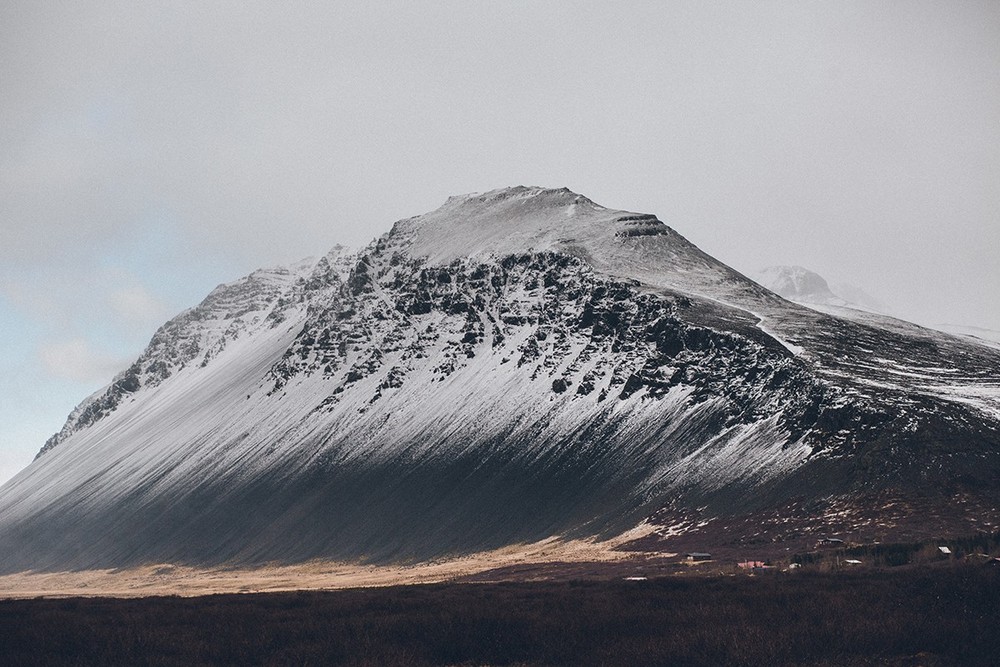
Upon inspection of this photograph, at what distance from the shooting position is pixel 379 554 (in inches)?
5167

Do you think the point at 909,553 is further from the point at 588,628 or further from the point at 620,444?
the point at 620,444

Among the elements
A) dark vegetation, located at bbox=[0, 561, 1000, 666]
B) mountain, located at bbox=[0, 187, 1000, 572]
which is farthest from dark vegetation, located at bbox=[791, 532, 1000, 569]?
mountain, located at bbox=[0, 187, 1000, 572]

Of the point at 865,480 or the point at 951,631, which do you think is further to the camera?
the point at 865,480

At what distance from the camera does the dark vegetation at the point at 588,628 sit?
2834 centimetres

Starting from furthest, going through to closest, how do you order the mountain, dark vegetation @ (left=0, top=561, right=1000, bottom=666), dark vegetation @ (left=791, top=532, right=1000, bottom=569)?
1. the mountain
2. dark vegetation @ (left=791, top=532, right=1000, bottom=569)
3. dark vegetation @ (left=0, top=561, right=1000, bottom=666)

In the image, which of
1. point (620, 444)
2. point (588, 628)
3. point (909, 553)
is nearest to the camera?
point (588, 628)

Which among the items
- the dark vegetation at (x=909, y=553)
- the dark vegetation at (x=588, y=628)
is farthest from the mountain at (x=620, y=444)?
the dark vegetation at (x=588, y=628)

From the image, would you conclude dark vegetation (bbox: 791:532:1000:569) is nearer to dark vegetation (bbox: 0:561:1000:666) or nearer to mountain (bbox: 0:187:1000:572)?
dark vegetation (bbox: 0:561:1000:666)

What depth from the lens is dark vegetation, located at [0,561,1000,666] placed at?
2834 cm

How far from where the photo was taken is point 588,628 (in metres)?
34.0

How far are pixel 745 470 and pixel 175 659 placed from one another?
93.0m

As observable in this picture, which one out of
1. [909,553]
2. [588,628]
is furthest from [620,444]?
[588,628]

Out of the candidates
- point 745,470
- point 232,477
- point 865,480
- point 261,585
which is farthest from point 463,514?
point 232,477

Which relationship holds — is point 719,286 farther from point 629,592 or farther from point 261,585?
point 629,592
